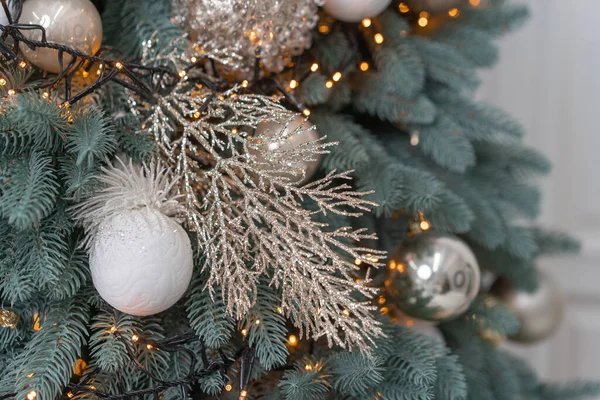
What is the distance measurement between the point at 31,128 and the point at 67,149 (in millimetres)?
35

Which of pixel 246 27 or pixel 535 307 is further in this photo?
pixel 535 307

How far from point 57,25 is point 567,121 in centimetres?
102

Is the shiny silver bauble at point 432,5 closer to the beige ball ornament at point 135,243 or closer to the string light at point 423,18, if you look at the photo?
the string light at point 423,18

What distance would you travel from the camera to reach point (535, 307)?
0.77 m

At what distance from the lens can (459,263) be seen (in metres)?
0.53

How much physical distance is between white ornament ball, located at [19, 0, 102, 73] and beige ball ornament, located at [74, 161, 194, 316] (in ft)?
0.35

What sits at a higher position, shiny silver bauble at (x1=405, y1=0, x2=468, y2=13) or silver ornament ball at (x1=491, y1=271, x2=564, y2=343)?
shiny silver bauble at (x1=405, y1=0, x2=468, y2=13)

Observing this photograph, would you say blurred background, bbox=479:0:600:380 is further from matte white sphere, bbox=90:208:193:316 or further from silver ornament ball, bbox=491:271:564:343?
matte white sphere, bbox=90:208:193:316

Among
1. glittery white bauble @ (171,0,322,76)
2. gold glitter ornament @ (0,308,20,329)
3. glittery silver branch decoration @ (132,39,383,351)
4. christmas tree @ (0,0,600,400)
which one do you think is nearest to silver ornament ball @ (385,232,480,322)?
christmas tree @ (0,0,600,400)

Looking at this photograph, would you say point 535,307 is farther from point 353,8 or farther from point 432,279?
point 353,8

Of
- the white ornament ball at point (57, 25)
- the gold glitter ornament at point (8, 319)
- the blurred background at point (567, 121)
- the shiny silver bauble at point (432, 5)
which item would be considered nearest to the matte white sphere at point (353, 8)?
the shiny silver bauble at point (432, 5)

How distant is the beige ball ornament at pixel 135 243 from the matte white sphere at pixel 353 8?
0.75 feet

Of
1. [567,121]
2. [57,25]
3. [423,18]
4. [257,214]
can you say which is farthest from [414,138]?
[567,121]

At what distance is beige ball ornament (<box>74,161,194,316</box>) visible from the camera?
1.23 feet
